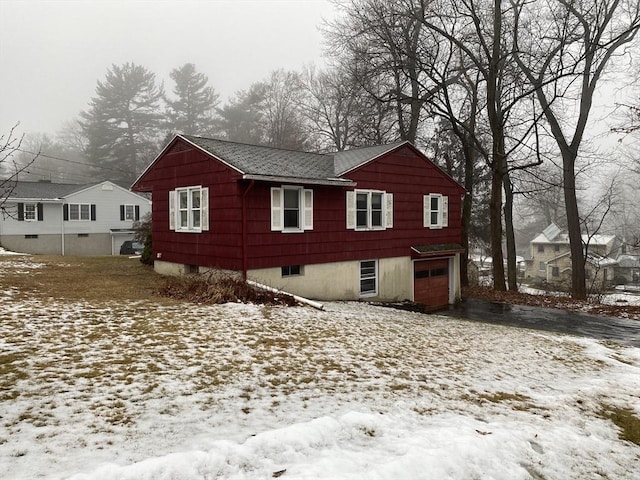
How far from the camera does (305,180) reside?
13234 millimetres

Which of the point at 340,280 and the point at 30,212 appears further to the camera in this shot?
the point at 30,212

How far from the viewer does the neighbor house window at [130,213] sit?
34469mm

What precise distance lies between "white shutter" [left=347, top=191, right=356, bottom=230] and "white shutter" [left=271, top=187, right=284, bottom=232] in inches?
125

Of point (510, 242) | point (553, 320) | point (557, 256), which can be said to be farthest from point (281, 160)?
point (557, 256)

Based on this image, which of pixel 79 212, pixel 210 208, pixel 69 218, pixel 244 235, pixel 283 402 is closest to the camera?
pixel 283 402

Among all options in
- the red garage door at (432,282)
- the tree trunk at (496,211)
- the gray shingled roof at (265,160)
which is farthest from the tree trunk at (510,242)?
the gray shingled roof at (265,160)

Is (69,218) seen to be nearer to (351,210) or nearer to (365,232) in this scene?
(351,210)

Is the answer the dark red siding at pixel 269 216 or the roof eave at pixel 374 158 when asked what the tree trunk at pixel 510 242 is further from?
the roof eave at pixel 374 158

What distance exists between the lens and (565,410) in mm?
5559

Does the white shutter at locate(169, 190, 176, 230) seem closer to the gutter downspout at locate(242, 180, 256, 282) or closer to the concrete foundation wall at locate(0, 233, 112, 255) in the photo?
the gutter downspout at locate(242, 180, 256, 282)

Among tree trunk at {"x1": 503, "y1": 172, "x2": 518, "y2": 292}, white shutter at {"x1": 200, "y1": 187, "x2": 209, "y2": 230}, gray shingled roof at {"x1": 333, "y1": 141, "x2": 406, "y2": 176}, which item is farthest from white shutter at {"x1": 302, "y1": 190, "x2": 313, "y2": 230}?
tree trunk at {"x1": 503, "y1": 172, "x2": 518, "y2": 292}

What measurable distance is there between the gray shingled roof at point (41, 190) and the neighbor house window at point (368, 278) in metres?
25.9

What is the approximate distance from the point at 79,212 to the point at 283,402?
32885mm

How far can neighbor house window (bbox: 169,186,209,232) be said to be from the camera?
45.7ft
